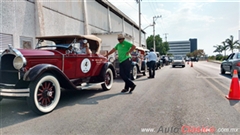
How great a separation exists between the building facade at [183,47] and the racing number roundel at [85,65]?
467ft

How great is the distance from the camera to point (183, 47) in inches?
5595

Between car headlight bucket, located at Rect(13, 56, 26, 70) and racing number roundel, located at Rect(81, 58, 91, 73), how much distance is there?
185cm

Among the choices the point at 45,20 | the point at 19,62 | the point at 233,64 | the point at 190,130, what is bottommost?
the point at 190,130

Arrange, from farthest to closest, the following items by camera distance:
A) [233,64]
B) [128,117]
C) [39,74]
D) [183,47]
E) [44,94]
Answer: [183,47]
[233,64]
[44,94]
[39,74]
[128,117]

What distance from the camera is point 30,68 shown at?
160 inches

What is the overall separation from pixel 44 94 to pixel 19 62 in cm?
86

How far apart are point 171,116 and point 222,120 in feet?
3.07

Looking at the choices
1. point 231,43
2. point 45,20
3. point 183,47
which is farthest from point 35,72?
point 183,47

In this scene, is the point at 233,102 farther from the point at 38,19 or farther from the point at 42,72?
the point at 38,19

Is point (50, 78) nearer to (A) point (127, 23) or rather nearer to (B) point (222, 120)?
(B) point (222, 120)

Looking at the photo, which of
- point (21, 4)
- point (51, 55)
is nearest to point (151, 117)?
point (51, 55)

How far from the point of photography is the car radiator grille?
13.9ft

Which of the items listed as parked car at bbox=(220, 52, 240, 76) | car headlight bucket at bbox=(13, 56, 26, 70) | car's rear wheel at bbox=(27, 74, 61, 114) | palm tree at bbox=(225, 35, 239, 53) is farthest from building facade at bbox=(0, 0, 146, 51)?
palm tree at bbox=(225, 35, 239, 53)

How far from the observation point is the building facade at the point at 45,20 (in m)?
9.94
